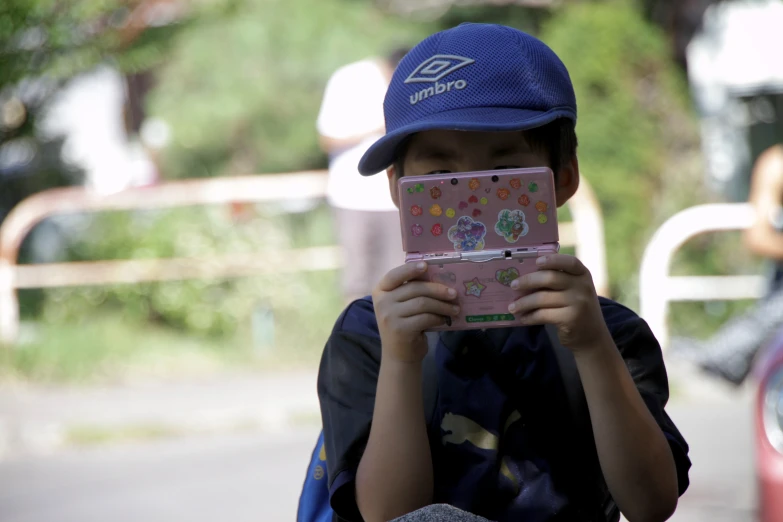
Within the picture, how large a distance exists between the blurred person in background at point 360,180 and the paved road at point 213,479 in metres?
1.13

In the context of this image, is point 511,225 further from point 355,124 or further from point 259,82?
point 259,82

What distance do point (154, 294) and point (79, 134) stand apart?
23.0 ft

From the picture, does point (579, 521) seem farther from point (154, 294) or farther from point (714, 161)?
point (714, 161)

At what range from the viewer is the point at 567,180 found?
2.18 metres

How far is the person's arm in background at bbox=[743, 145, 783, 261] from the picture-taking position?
23.0 ft

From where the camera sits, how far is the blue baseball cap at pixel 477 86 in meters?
1.92

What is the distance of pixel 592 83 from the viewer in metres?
10.5

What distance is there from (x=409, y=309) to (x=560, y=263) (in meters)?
0.24

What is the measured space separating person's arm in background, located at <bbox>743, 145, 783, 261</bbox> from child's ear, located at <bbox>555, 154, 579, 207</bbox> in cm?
509

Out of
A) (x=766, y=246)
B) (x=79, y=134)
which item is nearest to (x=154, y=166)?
(x=79, y=134)

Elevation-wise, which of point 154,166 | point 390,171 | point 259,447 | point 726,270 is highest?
point 154,166

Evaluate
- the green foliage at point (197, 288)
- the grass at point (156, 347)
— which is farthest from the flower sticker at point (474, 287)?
the green foliage at point (197, 288)

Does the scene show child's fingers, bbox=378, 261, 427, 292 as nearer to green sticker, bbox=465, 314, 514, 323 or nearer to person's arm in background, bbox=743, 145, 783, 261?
green sticker, bbox=465, 314, 514, 323

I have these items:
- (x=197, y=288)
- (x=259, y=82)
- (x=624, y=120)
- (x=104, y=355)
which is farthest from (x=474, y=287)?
(x=259, y=82)
